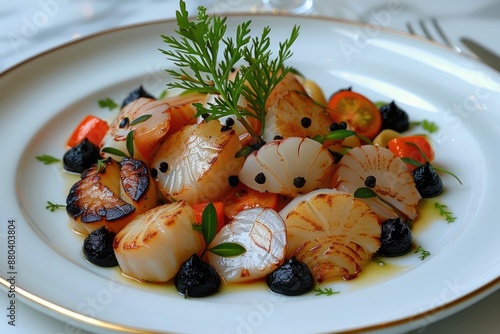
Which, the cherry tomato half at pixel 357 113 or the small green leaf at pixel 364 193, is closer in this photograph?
the small green leaf at pixel 364 193

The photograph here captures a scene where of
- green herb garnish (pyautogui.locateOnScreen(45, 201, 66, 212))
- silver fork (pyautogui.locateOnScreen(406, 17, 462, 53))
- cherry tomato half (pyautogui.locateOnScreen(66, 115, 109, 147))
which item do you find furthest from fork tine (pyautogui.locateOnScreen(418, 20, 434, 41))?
green herb garnish (pyautogui.locateOnScreen(45, 201, 66, 212))

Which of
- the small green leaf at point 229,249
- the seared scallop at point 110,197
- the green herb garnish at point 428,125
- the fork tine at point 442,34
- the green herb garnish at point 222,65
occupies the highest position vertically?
the green herb garnish at point 222,65

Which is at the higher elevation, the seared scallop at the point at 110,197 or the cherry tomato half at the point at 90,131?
the seared scallop at the point at 110,197

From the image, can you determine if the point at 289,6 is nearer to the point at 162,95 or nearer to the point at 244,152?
the point at 162,95

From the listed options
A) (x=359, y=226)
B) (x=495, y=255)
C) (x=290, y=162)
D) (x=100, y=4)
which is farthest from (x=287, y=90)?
(x=100, y=4)

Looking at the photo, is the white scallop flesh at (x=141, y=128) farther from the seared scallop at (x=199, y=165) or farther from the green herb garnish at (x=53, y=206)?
the green herb garnish at (x=53, y=206)

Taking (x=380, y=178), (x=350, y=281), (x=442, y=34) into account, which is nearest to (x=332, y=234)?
(x=350, y=281)

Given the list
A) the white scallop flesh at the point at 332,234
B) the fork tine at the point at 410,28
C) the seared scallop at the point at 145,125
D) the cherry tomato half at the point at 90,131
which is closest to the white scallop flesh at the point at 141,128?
the seared scallop at the point at 145,125
